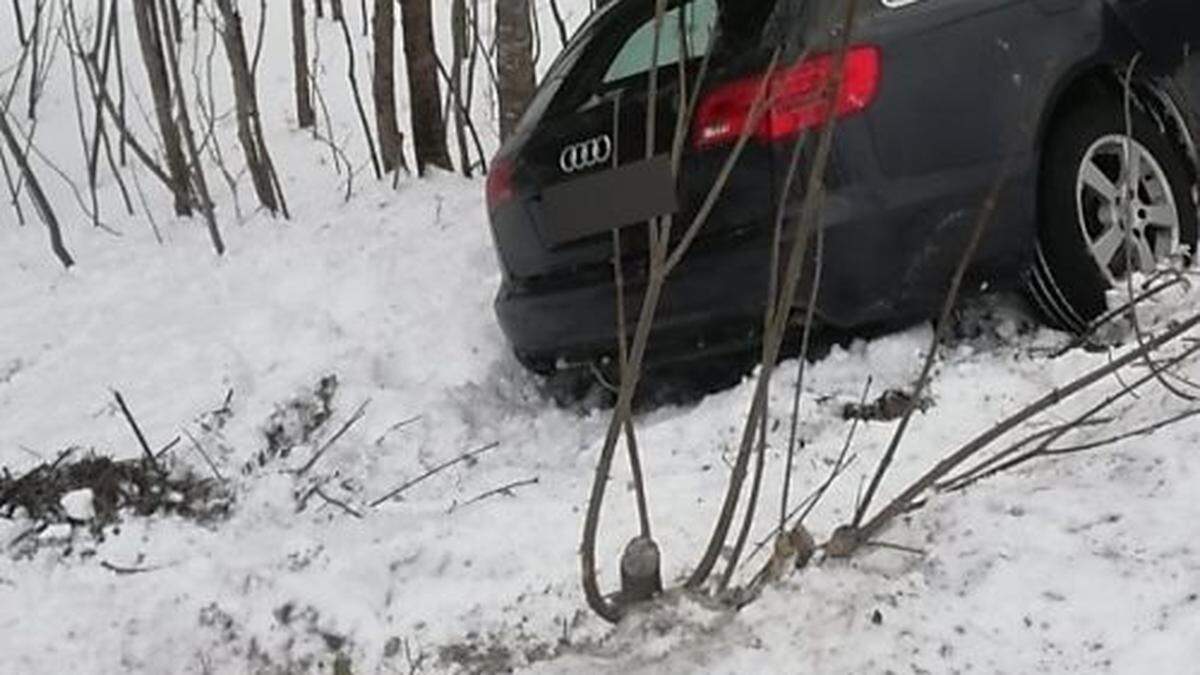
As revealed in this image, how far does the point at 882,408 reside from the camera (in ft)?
14.0

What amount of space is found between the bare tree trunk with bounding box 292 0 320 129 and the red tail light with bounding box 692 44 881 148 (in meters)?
6.71

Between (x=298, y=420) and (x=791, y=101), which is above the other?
(x=791, y=101)

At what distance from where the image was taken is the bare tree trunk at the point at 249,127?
7.37 meters

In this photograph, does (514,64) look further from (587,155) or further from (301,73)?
(301,73)

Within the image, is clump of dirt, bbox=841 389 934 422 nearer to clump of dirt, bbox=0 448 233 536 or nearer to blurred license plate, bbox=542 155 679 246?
blurred license plate, bbox=542 155 679 246

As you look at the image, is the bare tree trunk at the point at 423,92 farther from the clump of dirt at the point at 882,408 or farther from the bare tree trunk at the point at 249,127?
the clump of dirt at the point at 882,408

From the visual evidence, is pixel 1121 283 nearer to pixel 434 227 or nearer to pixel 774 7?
pixel 774 7

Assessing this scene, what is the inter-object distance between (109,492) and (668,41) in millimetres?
1922

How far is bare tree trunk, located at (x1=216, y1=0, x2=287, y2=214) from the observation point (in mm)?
7367

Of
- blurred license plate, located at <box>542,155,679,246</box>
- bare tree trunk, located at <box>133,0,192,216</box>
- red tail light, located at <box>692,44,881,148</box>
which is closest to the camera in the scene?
blurred license plate, located at <box>542,155,679,246</box>

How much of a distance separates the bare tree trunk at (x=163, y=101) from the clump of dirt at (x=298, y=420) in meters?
2.59

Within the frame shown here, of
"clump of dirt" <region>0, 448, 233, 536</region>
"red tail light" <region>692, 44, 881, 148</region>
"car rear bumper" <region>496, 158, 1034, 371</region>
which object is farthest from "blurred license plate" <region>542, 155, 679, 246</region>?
"clump of dirt" <region>0, 448, 233, 536</region>

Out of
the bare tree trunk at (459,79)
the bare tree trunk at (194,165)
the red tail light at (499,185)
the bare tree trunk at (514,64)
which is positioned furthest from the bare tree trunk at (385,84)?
the red tail light at (499,185)

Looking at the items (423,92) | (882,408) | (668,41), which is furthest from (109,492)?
(423,92)
